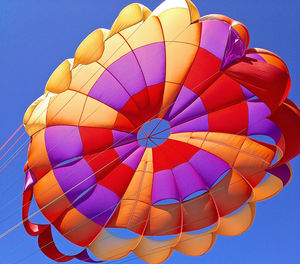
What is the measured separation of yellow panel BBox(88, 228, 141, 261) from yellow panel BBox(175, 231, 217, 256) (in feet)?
2.84

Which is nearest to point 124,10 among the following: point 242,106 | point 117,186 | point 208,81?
point 208,81

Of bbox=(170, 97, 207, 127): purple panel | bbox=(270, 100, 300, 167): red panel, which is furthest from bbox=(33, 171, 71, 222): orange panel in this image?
bbox=(270, 100, 300, 167): red panel

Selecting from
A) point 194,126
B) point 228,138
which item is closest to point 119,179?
point 194,126

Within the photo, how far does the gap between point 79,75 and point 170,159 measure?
247cm

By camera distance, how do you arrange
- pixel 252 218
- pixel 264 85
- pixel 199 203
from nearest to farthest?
pixel 264 85 → pixel 252 218 → pixel 199 203

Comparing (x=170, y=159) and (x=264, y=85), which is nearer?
(x=264, y=85)

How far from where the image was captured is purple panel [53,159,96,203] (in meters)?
7.34

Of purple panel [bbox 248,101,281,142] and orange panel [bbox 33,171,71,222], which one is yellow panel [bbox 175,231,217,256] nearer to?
purple panel [bbox 248,101,281,142]

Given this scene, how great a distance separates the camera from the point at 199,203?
757 centimetres

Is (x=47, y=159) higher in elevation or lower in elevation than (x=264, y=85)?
lower

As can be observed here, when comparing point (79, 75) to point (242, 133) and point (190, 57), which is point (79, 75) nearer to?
point (190, 57)

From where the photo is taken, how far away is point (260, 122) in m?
7.20

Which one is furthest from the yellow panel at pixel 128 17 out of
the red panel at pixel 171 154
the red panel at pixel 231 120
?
the red panel at pixel 171 154

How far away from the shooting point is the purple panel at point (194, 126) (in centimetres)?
754
